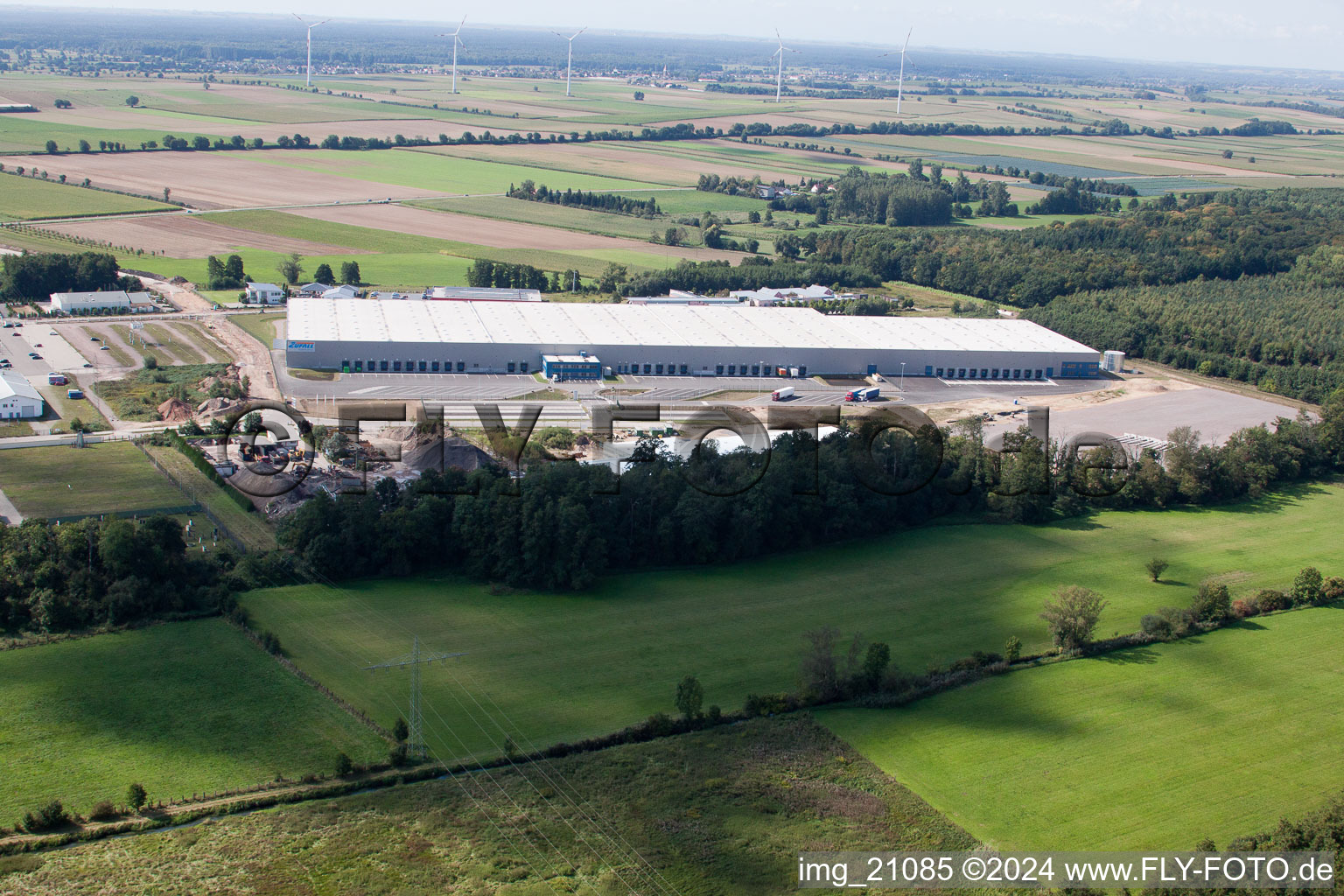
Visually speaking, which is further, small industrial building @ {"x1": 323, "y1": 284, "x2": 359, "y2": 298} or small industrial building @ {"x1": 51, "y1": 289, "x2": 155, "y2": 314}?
small industrial building @ {"x1": 323, "y1": 284, "x2": 359, "y2": 298}

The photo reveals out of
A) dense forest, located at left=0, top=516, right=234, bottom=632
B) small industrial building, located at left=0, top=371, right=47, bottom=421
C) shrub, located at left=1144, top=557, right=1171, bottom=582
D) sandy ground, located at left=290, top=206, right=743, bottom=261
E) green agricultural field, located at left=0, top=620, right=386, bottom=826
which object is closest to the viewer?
green agricultural field, located at left=0, top=620, right=386, bottom=826

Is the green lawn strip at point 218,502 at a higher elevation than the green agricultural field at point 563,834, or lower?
higher

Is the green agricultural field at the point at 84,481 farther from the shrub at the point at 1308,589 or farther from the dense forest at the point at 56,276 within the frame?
the shrub at the point at 1308,589

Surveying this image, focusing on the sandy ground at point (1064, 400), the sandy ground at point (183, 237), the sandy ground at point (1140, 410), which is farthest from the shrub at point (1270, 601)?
the sandy ground at point (183, 237)

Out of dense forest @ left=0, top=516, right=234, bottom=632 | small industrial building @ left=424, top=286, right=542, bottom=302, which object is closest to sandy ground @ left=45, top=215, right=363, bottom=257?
small industrial building @ left=424, top=286, right=542, bottom=302

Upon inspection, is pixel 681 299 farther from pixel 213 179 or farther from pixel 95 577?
pixel 213 179

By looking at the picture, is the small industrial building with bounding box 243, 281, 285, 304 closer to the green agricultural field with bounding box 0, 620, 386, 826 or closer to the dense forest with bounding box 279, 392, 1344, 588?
the dense forest with bounding box 279, 392, 1344, 588
